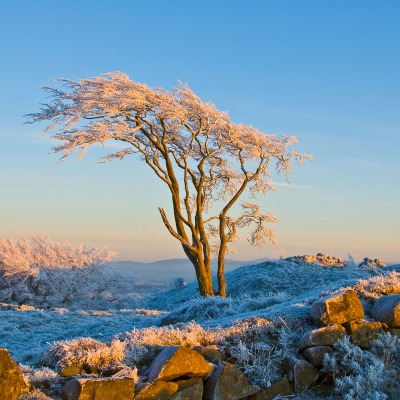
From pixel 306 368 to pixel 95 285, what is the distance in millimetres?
21291

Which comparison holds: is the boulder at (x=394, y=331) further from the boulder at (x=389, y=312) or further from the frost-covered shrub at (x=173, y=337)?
the frost-covered shrub at (x=173, y=337)

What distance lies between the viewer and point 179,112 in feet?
60.7

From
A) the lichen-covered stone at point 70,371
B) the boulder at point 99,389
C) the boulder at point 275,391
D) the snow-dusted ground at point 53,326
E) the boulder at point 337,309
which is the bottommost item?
the boulder at point 275,391

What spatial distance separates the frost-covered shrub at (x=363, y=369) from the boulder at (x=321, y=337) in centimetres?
10

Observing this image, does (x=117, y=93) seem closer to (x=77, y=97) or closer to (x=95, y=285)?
(x=77, y=97)

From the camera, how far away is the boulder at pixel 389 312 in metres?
8.10

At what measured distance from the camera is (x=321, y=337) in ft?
24.5

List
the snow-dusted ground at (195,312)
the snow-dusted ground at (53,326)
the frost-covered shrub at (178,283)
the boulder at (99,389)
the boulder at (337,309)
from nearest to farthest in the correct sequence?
the boulder at (99,389)
the boulder at (337,309)
the snow-dusted ground at (195,312)
the snow-dusted ground at (53,326)
the frost-covered shrub at (178,283)

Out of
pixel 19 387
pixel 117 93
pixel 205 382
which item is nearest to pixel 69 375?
pixel 19 387

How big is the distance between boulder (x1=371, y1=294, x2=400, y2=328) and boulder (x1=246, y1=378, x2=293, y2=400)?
6.93 feet

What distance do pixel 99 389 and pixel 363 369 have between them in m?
3.69

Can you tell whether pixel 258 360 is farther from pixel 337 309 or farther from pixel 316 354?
pixel 337 309

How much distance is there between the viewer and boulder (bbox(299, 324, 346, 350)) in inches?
293

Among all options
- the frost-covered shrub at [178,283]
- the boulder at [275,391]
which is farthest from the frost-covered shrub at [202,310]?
the frost-covered shrub at [178,283]
